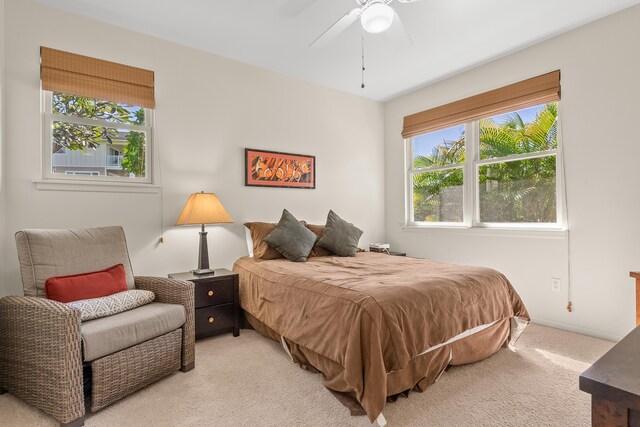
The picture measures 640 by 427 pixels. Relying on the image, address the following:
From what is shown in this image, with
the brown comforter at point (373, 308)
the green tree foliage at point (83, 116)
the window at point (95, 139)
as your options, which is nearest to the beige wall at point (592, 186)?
the brown comforter at point (373, 308)

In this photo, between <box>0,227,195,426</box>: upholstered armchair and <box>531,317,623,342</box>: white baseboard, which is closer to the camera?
<box>0,227,195,426</box>: upholstered armchair

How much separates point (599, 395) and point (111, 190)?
3.23 m

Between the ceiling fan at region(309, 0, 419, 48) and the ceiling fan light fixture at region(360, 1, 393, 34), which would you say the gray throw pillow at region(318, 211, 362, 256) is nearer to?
the ceiling fan at region(309, 0, 419, 48)

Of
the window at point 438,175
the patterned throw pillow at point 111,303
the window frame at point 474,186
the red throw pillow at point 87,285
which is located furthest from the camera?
the window at point 438,175

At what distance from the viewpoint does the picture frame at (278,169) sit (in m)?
3.62

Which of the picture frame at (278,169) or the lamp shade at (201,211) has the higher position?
the picture frame at (278,169)

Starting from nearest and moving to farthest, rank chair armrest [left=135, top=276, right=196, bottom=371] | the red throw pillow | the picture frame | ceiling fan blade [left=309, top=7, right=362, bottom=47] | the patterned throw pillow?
the patterned throw pillow, the red throw pillow, ceiling fan blade [left=309, top=7, right=362, bottom=47], chair armrest [left=135, top=276, right=196, bottom=371], the picture frame

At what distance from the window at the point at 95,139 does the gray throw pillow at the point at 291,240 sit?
1278 millimetres

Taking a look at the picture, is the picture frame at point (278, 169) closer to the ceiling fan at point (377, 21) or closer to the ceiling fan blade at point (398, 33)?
the ceiling fan at point (377, 21)

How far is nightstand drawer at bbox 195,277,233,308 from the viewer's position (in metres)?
2.78

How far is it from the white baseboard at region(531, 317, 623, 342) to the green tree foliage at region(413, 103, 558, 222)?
0.96 metres

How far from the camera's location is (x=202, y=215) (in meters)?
2.93

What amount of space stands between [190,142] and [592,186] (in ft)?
12.0

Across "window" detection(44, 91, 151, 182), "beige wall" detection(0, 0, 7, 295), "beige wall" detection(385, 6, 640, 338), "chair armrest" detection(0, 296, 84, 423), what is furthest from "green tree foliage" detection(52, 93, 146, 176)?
"beige wall" detection(385, 6, 640, 338)
